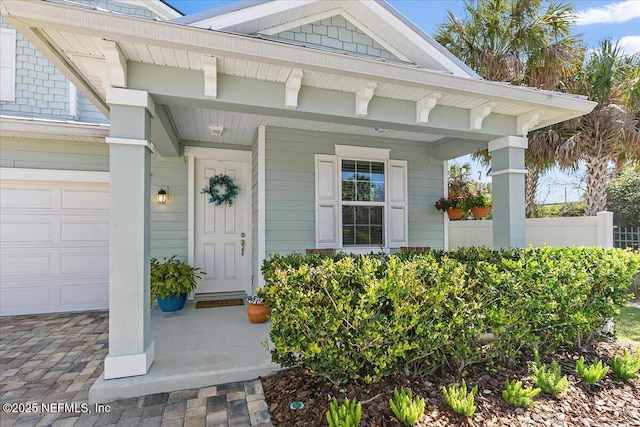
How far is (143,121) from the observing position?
2.48 meters

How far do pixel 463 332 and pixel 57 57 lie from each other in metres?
3.78

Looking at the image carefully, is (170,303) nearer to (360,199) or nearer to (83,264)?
(83,264)

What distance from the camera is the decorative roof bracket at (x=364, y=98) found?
9.32 ft

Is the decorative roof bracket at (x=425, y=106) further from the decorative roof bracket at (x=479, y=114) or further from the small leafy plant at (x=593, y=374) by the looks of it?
the small leafy plant at (x=593, y=374)

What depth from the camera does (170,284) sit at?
4.17 meters

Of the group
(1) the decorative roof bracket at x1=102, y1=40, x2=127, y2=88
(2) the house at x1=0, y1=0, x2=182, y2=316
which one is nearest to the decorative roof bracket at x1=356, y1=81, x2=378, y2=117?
(1) the decorative roof bracket at x1=102, y1=40, x2=127, y2=88

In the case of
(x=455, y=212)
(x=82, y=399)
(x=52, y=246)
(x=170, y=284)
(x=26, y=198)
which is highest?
(x=26, y=198)

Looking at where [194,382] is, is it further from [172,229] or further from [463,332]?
[172,229]

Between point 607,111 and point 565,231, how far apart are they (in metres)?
2.89

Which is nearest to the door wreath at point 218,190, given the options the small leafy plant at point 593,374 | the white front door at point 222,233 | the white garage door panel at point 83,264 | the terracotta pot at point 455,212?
the white front door at point 222,233

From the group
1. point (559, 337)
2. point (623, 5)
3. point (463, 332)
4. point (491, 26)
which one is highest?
point (623, 5)

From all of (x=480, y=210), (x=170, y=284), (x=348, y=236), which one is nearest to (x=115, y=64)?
(x=170, y=284)

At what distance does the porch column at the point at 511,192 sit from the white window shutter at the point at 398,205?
156 centimetres

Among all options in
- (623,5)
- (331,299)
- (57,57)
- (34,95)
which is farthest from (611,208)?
(34,95)
